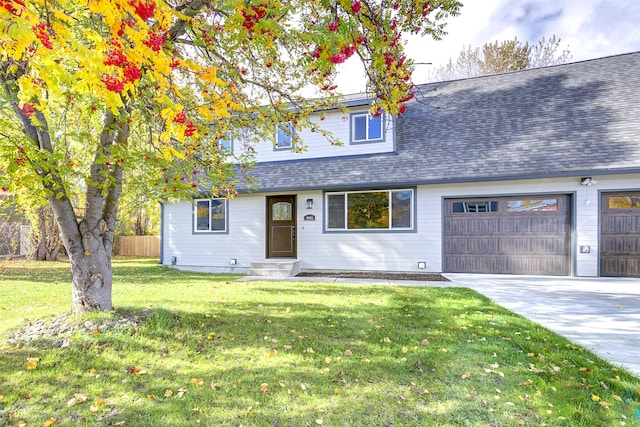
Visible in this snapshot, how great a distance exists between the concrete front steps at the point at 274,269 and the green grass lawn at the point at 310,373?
356 centimetres

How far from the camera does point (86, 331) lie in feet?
10.5

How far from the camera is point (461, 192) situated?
786 cm

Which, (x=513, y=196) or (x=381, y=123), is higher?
(x=381, y=123)

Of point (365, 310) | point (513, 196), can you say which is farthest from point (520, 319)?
point (513, 196)

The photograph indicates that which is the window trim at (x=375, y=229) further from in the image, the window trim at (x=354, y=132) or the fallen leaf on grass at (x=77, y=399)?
the fallen leaf on grass at (x=77, y=399)

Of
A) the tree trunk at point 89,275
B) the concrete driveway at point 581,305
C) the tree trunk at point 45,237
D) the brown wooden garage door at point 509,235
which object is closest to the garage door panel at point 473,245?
the brown wooden garage door at point 509,235

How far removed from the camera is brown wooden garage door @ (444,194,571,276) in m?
7.37

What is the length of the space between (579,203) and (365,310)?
21.1 ft

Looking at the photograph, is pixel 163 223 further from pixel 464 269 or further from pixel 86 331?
pixel 464 269

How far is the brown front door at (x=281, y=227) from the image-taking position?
9227mm

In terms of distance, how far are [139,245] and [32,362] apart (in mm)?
14848

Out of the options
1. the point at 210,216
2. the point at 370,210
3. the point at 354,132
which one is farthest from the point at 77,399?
the point at 354,132

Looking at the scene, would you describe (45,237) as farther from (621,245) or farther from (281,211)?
(621,245)

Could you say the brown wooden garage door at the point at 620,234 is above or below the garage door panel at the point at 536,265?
above
